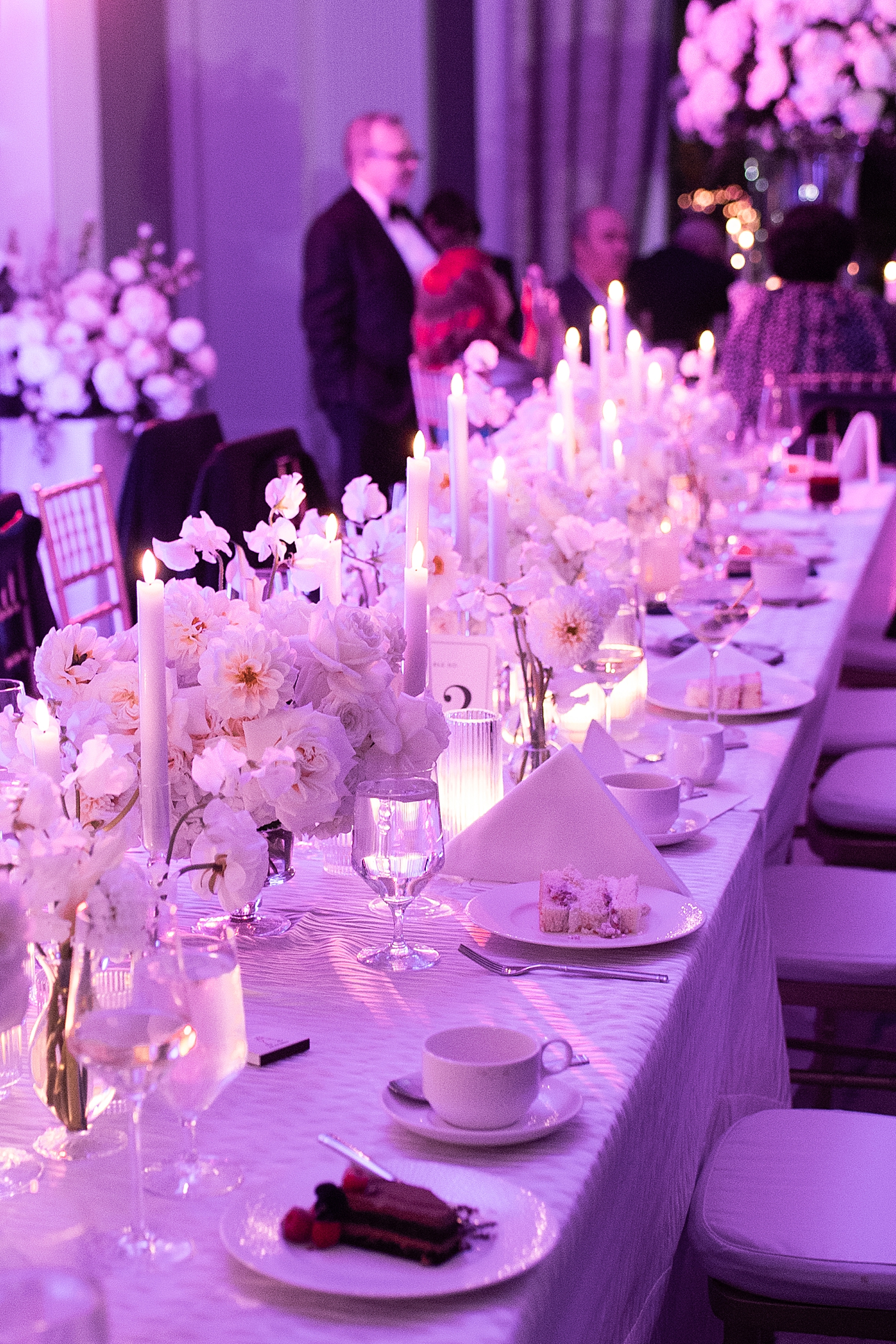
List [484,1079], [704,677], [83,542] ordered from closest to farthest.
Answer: [484,1079] → [704,677] → [83,542]

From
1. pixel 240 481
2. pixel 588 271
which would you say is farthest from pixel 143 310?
pixel 588 271

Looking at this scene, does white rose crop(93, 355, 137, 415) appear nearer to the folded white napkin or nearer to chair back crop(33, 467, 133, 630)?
chair back crop(33, 467, 133, 630)

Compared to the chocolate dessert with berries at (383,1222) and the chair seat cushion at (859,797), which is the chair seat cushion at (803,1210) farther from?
the chair seat cushion at (859,797)

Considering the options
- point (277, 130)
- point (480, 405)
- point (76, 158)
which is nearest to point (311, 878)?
point (480, 405)

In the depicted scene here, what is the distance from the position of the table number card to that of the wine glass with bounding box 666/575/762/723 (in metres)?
0.39

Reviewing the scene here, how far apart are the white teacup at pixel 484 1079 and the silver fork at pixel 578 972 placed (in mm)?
265

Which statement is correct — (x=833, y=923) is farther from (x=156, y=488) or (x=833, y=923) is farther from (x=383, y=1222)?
(x=156, y=488)

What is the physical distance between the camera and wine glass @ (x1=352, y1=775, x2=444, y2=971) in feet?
4.31

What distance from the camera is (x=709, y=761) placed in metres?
1.93

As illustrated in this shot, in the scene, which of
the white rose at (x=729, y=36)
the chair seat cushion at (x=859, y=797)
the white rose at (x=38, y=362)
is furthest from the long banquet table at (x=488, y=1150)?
the white rose at (x=729, y=36)

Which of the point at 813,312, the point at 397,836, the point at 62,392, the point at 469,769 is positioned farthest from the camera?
the point at 813,312

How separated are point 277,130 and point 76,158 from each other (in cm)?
114

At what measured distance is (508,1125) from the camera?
108 cm

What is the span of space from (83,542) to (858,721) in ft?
5.50
